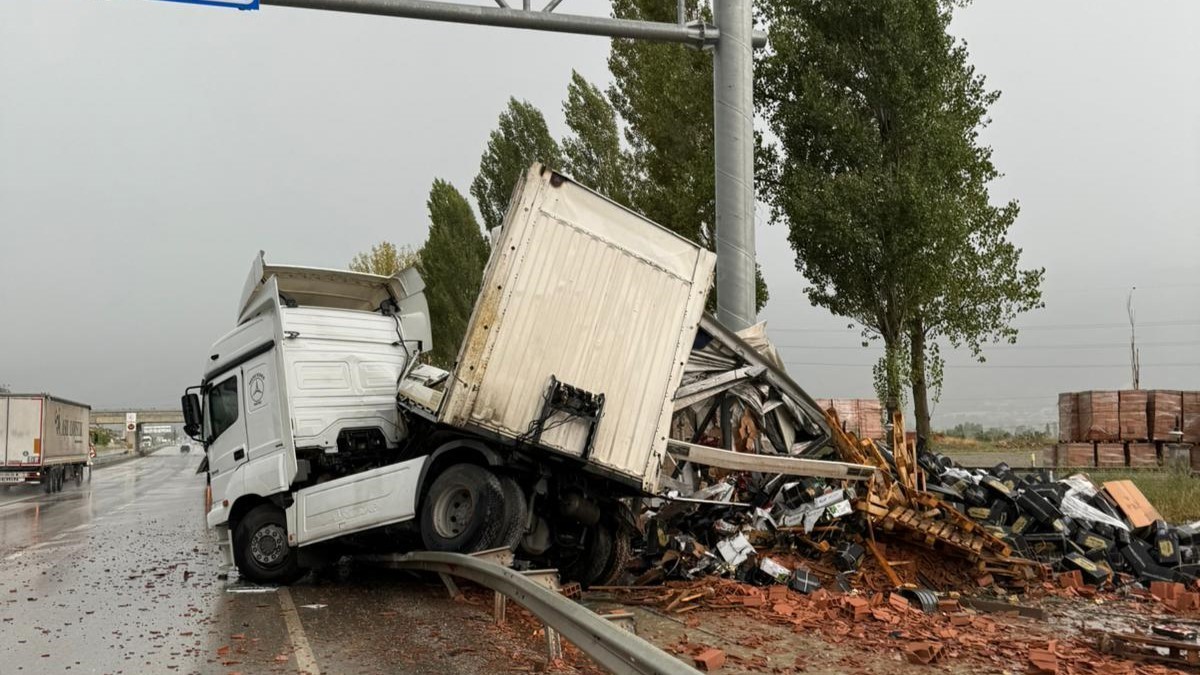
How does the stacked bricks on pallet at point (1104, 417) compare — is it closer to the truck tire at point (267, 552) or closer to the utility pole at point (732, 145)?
the utility pole at point (732, 145)

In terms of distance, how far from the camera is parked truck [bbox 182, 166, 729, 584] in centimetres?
789

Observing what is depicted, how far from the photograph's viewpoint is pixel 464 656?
6152mm

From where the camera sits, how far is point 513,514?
8.14 meters

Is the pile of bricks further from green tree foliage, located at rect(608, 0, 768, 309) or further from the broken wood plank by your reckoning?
the broken wood plank

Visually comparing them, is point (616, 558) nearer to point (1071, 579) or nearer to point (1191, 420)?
point (1071, 579)

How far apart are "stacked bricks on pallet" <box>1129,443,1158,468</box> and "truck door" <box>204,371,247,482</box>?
21.9m

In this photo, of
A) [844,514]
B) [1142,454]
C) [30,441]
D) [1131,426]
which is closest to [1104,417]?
[1131,426]

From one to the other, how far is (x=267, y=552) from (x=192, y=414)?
107 inches

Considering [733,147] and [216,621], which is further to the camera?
[733,147]

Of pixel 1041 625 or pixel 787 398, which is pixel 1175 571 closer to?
pixel 1041 625

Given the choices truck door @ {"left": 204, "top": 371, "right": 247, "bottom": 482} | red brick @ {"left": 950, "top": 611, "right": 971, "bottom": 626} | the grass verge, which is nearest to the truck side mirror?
truck door @ {"left": 204, "top": 371, "right": 247, "bottom": 482}

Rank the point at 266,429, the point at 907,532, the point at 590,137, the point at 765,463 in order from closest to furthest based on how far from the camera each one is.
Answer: the point at 765,463, the point at 907,532, the point at 266,429, the point at 590,137

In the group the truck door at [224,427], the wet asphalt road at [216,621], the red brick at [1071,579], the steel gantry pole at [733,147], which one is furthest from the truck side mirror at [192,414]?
the red brick at [1071,579]

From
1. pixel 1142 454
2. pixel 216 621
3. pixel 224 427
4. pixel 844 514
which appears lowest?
pixel 216 621
